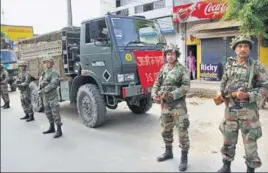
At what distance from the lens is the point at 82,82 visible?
6.12 metres

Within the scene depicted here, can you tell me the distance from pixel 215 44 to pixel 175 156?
11.4m

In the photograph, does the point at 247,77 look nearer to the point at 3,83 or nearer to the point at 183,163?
the point at 183,163

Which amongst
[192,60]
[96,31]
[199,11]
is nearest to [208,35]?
[199,11]

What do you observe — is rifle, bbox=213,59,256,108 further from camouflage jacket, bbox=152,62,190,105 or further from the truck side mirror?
the truck side mirror

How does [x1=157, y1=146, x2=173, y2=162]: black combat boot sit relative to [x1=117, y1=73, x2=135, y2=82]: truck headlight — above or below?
below

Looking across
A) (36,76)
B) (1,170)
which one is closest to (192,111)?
(36,76)

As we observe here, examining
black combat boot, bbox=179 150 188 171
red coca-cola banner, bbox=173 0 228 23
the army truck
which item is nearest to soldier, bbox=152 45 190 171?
black combat boot, bbox=179 150 188 171

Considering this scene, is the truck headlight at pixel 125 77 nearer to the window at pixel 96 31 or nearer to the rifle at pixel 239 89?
the window at pixel 96 31

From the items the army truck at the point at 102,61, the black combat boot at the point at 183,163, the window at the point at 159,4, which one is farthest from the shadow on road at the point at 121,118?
the window at the point at 159,4

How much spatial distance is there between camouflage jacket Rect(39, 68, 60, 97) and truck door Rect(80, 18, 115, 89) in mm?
986

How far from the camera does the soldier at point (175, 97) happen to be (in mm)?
3553

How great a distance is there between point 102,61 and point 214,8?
10.2 meters

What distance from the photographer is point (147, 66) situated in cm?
546

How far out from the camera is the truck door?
5.27 metres
